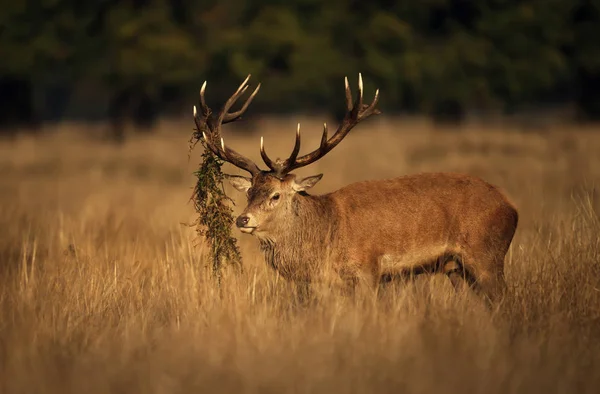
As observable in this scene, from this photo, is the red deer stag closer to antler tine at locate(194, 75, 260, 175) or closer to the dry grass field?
antler tine at locate(194, 75, 260, 175)

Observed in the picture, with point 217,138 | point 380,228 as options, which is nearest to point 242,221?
point 217,138

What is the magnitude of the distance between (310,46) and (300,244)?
2343 cm

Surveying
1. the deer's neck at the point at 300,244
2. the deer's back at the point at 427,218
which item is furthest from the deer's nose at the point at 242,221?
the deer's back at the point at 427,218

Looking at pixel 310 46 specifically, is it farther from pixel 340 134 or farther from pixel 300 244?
pixel 300 244

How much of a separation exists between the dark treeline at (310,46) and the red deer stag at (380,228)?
21.5 metres

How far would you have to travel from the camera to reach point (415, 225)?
6688 millimetres

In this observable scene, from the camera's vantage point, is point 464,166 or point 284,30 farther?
point 284,30

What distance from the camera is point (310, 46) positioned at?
29500 millimetres

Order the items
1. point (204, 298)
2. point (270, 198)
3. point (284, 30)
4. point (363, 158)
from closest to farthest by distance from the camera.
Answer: point (204, 298), point (270, 198), point (363, 158), point (284, 30)

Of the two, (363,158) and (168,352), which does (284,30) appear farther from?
(168,352)

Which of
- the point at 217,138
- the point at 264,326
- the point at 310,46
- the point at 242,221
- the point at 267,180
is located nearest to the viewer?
the point at 264,326

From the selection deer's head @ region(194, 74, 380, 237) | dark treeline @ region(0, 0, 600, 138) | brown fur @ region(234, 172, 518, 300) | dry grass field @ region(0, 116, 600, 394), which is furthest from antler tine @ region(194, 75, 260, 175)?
dark treeline @ region(0, 0, 600, 138)

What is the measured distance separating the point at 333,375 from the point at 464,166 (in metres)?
12.6

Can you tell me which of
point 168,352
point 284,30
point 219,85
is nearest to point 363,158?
point 284,30
